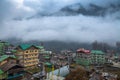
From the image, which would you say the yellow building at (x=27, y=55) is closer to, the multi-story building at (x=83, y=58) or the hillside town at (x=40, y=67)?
the hillside town at (x=40, y=67)

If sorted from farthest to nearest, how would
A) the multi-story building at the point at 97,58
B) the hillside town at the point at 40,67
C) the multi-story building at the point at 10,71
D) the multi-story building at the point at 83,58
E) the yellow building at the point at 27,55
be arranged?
the multi-story building at the point at 97,58
the multi-story building at the point at 83,58
the yellow building at the point at 27,55
the hillside town at the point at 40,67
the multi-story building at the point at 10,71

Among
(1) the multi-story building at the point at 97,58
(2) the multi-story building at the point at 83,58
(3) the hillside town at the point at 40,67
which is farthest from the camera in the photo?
(1) the multi-story building at the point at 97,58

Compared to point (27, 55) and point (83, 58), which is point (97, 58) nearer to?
point (83, 58)

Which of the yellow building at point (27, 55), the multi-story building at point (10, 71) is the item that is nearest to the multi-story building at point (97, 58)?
the yellow building at point (27, 55)

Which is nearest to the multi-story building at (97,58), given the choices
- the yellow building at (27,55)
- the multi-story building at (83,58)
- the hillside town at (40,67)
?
the hillside town at (40,67)

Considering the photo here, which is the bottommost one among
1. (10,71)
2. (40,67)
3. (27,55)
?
(40,67)

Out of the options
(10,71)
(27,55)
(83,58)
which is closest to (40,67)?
(27,55)

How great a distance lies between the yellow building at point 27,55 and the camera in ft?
127

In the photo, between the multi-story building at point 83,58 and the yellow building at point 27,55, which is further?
the multi-story building at point 83,58

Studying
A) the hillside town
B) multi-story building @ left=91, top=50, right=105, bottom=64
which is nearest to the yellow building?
the hillside town

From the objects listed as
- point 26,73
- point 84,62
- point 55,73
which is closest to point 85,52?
point 84,62

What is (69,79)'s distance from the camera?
25.8m

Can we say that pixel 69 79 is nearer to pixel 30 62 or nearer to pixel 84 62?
pixel 30 62

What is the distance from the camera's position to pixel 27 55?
130 ft
